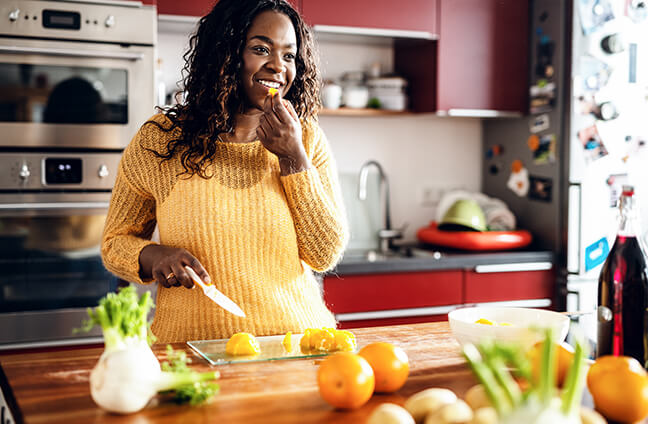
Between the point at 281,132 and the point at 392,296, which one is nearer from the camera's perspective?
the point at 281,132

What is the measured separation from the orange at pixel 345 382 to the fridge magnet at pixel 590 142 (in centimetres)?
249

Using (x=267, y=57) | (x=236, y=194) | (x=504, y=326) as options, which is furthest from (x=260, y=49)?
(x=504, y=326)

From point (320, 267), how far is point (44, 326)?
1352 millimetres

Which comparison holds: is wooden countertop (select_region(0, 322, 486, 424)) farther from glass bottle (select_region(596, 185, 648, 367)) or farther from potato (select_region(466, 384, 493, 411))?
glass bottle (select_region(596, 185, 648, 367))

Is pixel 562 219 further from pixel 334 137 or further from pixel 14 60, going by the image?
pixel 14 60

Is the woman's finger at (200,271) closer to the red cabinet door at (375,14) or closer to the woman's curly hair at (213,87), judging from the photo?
the woman's curly hair at (213,87)

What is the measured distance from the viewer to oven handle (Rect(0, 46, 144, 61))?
8.02 ft

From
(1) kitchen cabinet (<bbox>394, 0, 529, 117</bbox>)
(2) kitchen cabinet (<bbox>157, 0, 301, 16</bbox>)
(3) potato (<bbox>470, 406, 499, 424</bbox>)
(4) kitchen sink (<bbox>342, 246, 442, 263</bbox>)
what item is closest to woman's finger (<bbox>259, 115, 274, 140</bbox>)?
(3) potato (<bbox>470, 406, 499, 424</bbox>)

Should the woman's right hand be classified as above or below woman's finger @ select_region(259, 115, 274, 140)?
below

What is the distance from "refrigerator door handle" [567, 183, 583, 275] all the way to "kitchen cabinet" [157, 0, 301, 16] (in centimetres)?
175

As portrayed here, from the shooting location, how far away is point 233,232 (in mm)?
1596

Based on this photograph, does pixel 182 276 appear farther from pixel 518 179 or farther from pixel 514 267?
pixel 518 179

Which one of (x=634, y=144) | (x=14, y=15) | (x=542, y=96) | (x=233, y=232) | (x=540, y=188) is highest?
(x=14, y=15)

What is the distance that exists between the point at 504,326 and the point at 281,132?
0.65 m
